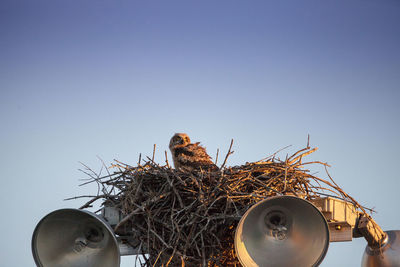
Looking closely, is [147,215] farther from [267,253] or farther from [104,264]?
[267,253]

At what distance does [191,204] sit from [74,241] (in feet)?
4.35

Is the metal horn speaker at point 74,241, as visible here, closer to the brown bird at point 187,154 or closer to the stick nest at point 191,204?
the stick nest at point 191,204

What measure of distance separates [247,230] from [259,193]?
0.73 m

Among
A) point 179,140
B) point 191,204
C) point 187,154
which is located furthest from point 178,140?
point 191,204

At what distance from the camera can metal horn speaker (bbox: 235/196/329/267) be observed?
5.07m

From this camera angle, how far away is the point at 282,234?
5445 mm

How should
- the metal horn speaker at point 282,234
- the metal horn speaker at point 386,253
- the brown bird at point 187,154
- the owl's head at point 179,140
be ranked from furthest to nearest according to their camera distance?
1. the owl's head at point 179,140
2. the brown bird at point 187,154
3. the metal horn speaker at point 386,253
4. the metal horn speaker at point 282,234

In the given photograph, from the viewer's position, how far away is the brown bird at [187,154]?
23.9 feet

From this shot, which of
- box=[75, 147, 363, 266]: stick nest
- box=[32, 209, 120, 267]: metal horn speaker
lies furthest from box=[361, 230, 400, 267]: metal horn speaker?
box=[32, 209, 120, 267]: metal horn speaker

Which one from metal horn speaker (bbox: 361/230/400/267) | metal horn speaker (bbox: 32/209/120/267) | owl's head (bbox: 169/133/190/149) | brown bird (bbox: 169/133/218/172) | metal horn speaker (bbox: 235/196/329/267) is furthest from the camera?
owl's head (bbox: 169/133/190/149)

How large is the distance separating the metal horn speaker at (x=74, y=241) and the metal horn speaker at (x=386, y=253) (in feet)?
12.1


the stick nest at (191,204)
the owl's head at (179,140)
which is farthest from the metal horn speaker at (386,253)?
the owl's head at (179,140)

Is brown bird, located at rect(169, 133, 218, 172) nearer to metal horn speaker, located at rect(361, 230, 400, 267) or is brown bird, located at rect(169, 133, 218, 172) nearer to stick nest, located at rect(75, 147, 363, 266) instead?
stick nest, located at rect(75, 147, 363, 266)

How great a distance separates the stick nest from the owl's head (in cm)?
167
